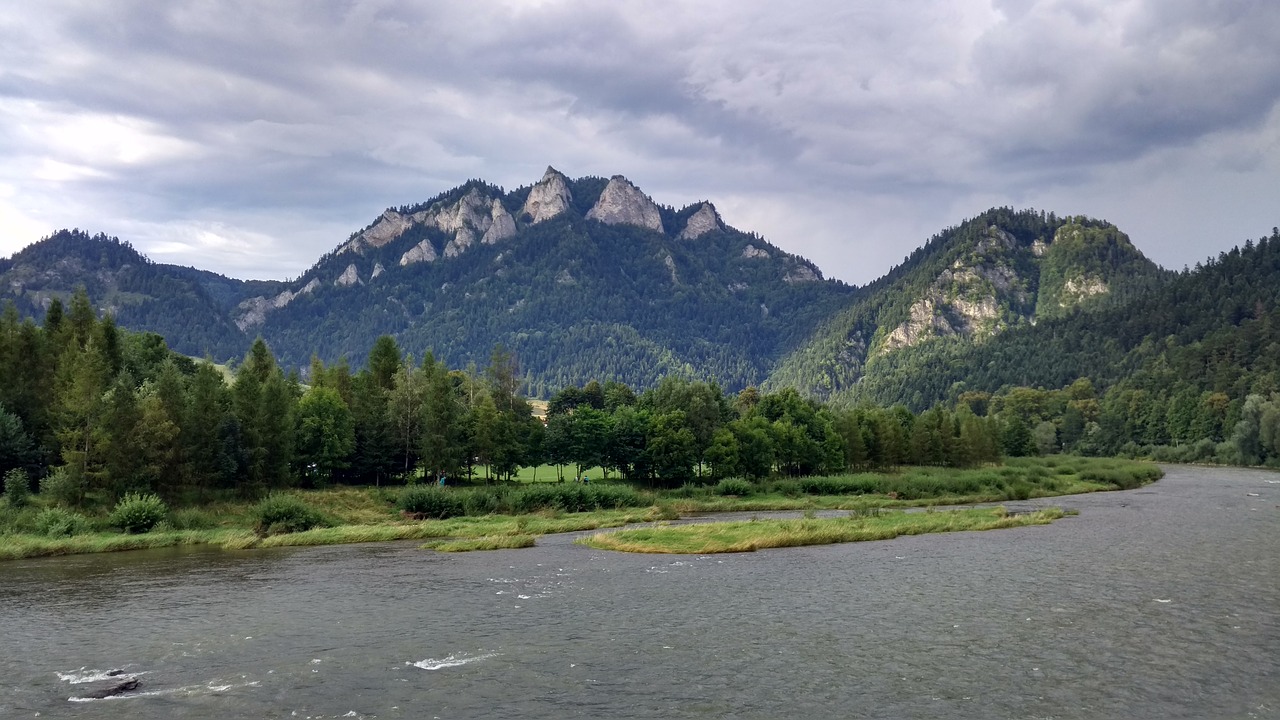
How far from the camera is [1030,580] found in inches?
1836

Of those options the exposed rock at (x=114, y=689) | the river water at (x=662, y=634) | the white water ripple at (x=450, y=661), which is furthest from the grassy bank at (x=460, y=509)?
the exposed rock at (x=114, y=689)

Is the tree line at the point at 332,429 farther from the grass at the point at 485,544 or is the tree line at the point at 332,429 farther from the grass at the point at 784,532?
the grass at the point at 784,532

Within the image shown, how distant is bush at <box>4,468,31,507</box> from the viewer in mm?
72875

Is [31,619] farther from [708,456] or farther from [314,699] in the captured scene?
[708,456]

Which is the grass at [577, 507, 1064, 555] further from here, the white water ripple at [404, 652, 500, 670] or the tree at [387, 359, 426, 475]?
the tree at [387, 359, 426, 475]

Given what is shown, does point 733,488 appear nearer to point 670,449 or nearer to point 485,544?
point 670,449

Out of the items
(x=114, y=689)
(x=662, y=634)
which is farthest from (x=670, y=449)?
(x=114, y=689)

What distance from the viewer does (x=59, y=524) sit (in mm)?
67812

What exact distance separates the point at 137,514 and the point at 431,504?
27.8 metres

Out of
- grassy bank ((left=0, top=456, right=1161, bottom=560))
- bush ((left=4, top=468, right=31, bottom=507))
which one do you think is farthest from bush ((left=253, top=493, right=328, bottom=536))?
bush ((left=4, top=468, right=31, bottom=507))

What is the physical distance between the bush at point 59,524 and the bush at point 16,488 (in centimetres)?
508

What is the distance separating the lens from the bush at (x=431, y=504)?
8781 cm

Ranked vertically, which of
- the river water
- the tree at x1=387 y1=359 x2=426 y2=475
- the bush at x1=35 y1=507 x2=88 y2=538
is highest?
the tree at x1=387 y1=359 x2=426 y2=475

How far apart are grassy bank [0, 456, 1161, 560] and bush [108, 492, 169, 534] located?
961mm
